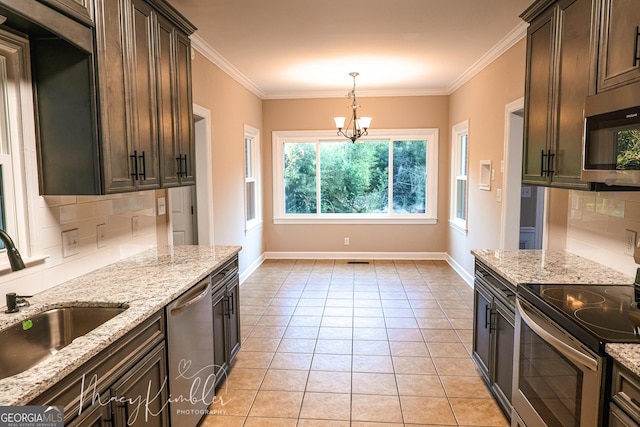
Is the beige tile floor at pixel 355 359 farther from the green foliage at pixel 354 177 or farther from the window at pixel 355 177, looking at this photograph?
the green foliage at pixel 354 177

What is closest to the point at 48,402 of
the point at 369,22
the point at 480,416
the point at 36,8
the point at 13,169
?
the point at 13,169

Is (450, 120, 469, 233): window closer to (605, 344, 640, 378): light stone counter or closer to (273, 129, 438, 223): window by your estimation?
(273, 129, 438, 223): window

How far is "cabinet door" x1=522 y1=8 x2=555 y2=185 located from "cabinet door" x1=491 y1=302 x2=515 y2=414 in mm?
846

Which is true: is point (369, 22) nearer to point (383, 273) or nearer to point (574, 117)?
point (574, 117)

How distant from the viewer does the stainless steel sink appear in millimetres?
1577

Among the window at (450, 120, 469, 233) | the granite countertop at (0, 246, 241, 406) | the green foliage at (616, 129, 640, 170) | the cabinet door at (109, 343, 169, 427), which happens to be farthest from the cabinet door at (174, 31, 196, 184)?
the window at (450, 120, 469, 233)

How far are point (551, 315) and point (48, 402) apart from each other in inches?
73.6

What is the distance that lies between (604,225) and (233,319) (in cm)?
248

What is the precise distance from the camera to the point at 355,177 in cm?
680

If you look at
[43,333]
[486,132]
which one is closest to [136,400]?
[43,333]

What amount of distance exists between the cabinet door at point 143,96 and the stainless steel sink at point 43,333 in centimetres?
75

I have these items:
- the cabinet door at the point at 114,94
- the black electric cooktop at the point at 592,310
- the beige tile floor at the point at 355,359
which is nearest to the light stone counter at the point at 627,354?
the black electric cooktop at the point at 592,310

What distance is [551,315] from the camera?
1.77 m

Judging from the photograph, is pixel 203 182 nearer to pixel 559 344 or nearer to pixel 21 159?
pixel 21 159
